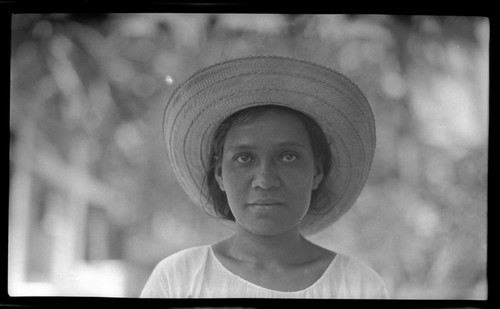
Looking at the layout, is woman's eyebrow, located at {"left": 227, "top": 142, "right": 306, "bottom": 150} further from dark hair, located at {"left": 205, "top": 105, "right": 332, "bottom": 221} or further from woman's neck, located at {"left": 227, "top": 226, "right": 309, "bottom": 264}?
woman's neck, located at {"left": 227, "top": 226, "right": 309, "bottom": 264}

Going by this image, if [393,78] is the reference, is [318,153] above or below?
below

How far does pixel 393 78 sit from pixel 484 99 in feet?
1.46

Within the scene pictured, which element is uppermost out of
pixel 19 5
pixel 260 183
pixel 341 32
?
pixel 19 5

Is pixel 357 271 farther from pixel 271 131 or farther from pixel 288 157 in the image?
pixel 271 131

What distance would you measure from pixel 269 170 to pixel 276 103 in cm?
31

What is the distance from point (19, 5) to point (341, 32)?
4.99 ft

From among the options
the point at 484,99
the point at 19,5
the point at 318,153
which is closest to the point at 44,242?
the point at 19,5

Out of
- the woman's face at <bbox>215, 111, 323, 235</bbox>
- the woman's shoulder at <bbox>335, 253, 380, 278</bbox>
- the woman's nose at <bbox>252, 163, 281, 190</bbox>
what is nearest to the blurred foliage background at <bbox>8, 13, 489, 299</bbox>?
the woman's shoulder at <bbox>335, 253, 380, 278</bbox>

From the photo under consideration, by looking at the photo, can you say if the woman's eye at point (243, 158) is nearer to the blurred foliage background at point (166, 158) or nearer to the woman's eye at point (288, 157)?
the woman's eye at point (288, 157)

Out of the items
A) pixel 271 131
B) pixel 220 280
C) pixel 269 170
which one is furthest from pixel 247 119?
pixel 220 280

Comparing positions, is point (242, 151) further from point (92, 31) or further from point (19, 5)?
point (19, 5)

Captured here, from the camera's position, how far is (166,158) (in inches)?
116
